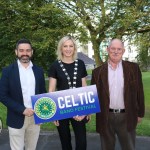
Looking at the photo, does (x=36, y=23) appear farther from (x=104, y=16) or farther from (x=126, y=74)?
(x=126, y=74)

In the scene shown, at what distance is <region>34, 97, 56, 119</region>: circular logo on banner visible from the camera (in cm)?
388

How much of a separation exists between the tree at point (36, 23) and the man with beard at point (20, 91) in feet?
25.4

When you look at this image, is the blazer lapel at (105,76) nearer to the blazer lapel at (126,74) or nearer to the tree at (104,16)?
the blazer lapel at (126,74)

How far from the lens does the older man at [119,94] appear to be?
4023 millimetres

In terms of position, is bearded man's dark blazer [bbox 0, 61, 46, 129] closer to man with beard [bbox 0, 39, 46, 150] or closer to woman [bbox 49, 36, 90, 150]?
man with beard [bbox 0, 39, 46, 150]

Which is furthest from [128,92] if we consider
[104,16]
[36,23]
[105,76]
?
[36,23]

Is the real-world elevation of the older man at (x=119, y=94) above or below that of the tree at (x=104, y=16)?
below

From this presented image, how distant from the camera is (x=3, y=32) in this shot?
573 inches

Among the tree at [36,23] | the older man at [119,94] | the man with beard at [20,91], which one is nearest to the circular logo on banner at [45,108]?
the man with beard at [20,91]

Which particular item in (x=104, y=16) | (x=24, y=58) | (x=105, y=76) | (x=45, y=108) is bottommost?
(x=45, y=108)

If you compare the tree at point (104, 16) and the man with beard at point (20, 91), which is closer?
the man with beard at point (20, 91)

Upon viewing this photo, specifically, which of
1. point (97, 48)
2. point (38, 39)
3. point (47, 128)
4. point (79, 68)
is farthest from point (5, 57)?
point (79, 68)

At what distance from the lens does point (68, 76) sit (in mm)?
4066

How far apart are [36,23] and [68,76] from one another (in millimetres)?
8981
